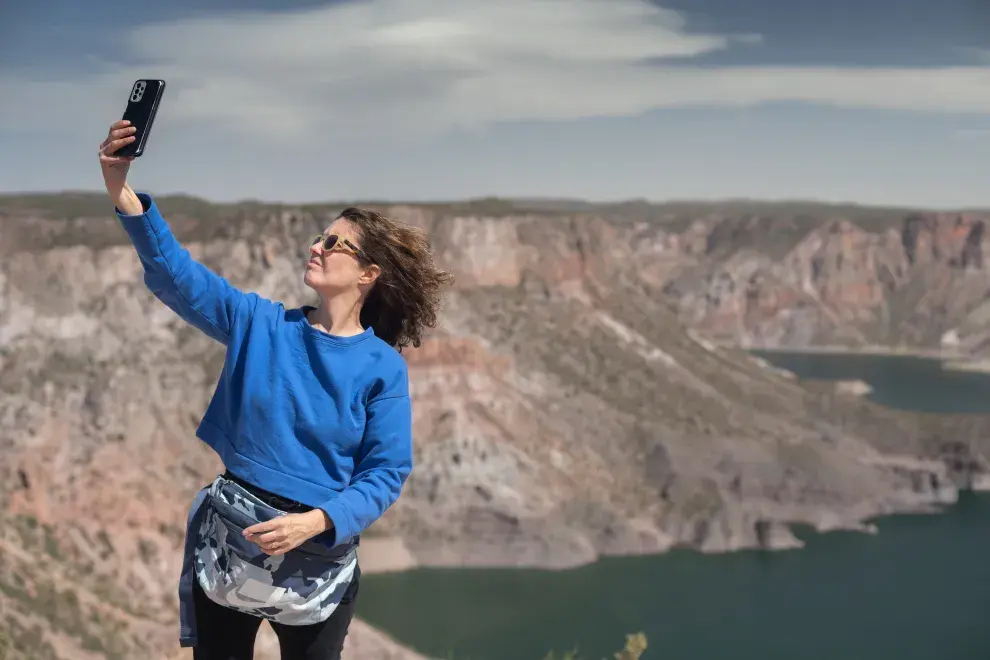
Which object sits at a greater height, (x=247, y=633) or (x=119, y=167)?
(x=119, y=167)

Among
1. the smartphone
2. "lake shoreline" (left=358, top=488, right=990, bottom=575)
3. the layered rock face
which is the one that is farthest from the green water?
the layered rock face

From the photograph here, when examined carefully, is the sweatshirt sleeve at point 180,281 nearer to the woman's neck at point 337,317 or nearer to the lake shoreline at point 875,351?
the woman's neck at point 337,317

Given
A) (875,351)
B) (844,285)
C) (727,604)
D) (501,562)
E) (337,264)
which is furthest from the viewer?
(844,285)

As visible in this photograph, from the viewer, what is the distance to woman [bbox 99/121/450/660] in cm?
304

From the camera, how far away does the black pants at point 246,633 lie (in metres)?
3.23

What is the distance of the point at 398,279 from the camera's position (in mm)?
3330

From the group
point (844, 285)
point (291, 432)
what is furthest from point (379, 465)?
point (844, 285)

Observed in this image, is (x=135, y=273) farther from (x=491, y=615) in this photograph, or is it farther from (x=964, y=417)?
(x=964, y=417)

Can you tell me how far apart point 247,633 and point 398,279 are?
43.5 inches

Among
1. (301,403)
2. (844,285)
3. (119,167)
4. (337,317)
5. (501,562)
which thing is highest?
(844,285)

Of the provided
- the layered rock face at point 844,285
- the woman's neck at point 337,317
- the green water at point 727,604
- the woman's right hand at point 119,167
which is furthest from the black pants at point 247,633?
the layered rock face at point 844,285

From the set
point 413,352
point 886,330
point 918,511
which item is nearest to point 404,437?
point 413,352

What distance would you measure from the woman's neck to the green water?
2776 centimetres

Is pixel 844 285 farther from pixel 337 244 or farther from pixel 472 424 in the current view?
pixel 337 244
